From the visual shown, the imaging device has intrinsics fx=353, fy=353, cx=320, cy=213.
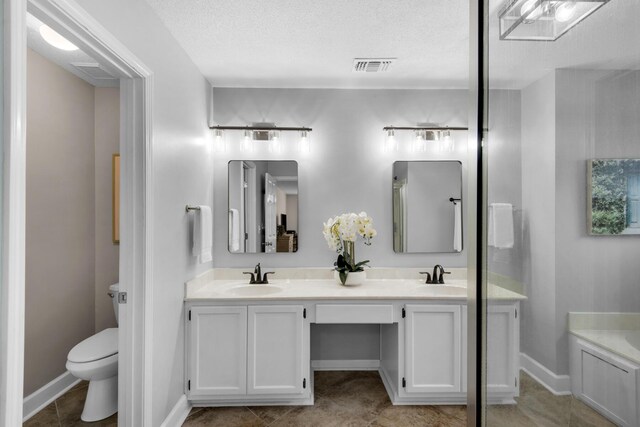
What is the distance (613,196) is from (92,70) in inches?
134

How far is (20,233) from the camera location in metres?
1.04

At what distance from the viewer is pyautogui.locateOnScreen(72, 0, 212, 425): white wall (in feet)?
5.98

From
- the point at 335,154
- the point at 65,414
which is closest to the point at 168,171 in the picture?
the point at 335,154

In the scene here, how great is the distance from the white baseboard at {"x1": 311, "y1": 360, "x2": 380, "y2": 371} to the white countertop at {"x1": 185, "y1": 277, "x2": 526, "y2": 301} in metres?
0.74

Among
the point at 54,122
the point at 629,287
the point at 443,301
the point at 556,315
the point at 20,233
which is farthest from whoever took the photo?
the point at 54,122

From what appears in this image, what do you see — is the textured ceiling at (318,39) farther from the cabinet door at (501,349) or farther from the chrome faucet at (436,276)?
the cabinet door at (501,349)

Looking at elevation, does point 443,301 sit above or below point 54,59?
below

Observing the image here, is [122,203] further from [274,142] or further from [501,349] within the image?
[501,349]

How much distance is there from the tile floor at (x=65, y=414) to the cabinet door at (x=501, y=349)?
259 cm

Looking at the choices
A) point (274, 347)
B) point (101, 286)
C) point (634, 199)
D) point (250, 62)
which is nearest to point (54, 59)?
point (250, 62)

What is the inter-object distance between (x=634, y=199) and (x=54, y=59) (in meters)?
3.41

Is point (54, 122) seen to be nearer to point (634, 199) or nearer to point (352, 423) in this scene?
point (352, 423)

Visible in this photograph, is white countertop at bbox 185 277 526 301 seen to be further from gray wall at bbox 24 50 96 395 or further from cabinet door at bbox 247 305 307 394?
gray wall at bbox 24 50 96 395

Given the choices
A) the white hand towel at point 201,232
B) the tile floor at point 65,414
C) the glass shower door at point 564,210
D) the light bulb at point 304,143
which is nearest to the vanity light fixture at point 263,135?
the light bulb at point 304,143
